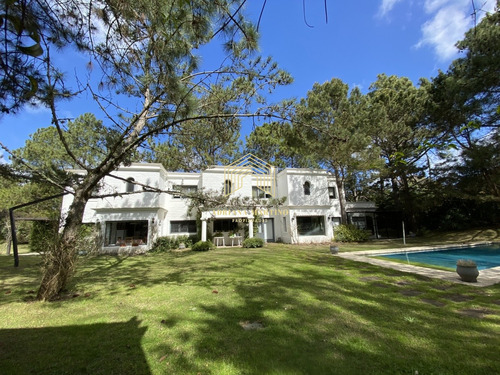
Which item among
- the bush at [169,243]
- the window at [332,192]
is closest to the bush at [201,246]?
the bush at [169,243]

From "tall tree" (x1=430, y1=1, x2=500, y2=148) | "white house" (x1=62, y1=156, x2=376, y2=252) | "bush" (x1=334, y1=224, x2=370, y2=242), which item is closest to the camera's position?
"tall tree" (x1=430, y1=1, x2=500, y2=148)

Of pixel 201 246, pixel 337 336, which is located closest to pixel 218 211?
pixel 201 246

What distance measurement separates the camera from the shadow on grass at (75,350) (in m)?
2.81

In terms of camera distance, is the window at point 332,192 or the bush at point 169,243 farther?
the window at point 332,192

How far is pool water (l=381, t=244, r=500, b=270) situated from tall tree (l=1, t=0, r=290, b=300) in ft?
41.6

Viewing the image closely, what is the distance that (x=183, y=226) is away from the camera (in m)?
20.0

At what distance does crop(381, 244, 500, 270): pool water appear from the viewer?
1187 cm

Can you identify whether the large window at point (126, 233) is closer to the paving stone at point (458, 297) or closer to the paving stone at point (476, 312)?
the paving stone at point (458, 297)

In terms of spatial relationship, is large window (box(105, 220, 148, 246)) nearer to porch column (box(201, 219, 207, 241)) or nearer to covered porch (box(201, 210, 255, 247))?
porch column (box(201, 219, 207, 241))

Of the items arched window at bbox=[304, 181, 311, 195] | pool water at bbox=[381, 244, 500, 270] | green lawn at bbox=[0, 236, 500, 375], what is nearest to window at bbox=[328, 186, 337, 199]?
arched window at bbox=[304, 181, 311, 195]

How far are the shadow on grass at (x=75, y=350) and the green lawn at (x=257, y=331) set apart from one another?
17 millimetres

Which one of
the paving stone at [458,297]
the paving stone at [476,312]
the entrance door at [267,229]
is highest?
the entrance door at [267,229]

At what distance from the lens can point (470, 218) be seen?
21266 millimetres

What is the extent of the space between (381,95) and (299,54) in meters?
20.6
